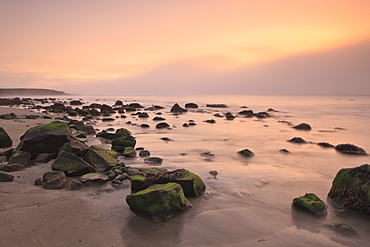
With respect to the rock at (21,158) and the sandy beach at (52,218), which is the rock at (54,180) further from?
the rock at (21,158)

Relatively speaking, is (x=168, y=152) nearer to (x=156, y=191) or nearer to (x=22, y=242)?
(x=156, y=191)

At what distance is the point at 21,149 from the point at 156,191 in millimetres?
4995

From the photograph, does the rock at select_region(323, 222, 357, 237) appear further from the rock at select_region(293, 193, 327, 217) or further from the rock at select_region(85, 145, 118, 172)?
the rock at select_region(85, 145, 118, 172)

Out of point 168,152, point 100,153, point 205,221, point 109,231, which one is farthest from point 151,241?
point 168,152

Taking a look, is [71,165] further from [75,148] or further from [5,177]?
[5,177]

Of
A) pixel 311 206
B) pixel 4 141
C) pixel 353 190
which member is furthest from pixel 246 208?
pixel 4 141

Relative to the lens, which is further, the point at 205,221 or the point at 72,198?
the point at 72,198

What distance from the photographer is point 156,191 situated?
3.80 metres

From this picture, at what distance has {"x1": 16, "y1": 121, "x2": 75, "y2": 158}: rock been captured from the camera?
261 inches

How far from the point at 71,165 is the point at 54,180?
0.67m

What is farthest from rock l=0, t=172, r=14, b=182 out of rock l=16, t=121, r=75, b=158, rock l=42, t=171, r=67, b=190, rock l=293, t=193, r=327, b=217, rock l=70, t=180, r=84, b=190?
rock l=293, t=193, r=327, b=217

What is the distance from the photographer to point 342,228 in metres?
3.65

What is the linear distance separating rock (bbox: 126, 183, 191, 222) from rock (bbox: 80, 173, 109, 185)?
163 cm

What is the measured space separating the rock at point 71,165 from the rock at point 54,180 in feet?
0.93
